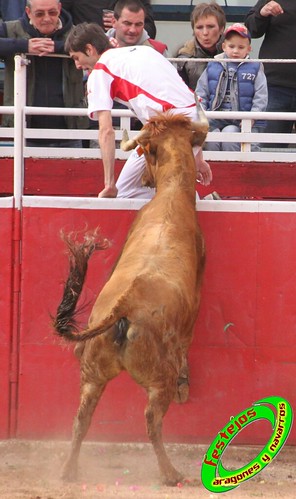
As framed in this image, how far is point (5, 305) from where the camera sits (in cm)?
657

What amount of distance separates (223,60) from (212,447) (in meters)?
3.11

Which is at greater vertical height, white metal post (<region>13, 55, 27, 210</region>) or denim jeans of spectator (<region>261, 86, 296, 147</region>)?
white metal post (<region>13, 55, 27, 210</region>)

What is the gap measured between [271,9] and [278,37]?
0.29 m

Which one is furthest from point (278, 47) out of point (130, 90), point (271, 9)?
point (130, 90)

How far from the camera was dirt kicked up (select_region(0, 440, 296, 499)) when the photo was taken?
18.7 feet

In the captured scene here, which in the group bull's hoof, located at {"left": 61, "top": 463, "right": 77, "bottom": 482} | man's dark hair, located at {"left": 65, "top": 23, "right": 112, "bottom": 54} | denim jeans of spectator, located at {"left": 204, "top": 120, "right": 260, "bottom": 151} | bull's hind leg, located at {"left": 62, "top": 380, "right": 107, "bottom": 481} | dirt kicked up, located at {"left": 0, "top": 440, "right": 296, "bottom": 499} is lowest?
dirt kicked up, located at {"left": 0, "top": 440, "right": 296, "bottom": 499}

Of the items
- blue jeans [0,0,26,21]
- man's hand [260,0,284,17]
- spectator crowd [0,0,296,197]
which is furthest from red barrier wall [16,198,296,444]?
blue jeans [0,0,26,21]

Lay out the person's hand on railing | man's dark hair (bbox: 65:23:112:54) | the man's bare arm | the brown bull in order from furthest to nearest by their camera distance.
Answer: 1. the person's hand on railing
2. man's dark hair (bbox: 65:23:112:54)
3. the man's bare arm
4. the brown bull

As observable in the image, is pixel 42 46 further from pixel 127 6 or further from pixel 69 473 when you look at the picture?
pixel 69 473

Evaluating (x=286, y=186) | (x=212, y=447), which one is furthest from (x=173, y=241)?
(x=286, y=186)

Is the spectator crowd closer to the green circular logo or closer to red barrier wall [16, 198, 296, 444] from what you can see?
red barrier wall [16, 198, 296, 444]

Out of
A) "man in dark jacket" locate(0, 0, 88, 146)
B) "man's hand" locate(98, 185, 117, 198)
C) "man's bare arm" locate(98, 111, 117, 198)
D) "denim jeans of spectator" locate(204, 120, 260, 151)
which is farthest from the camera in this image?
"denim jeans of spectator" locate(204, 120, 260, 151)

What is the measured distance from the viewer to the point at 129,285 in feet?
18.3

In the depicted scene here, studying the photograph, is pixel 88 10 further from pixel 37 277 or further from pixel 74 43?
pixel 37 277
